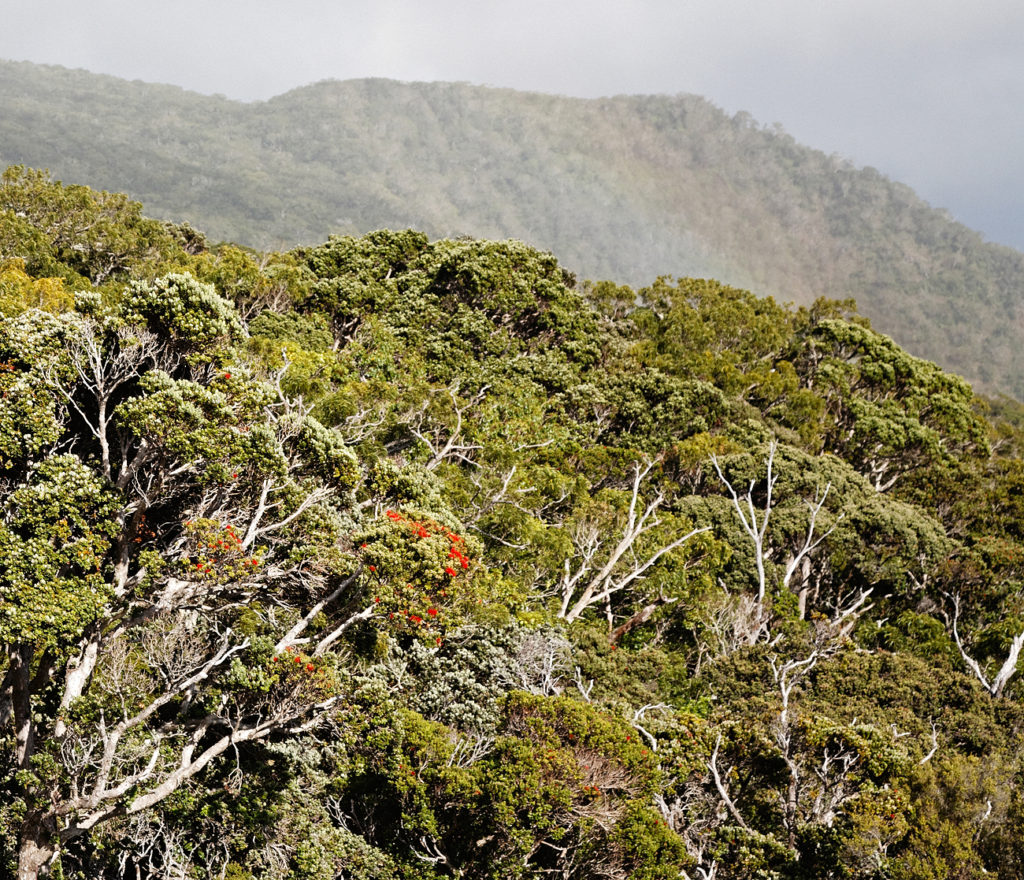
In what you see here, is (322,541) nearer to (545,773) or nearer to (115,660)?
(115,660)

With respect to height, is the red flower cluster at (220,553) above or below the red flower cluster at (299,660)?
above

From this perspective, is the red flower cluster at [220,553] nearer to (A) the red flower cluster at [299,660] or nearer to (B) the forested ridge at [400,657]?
(B) the forested ridge at [400,657]

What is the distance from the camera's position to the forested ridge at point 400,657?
11.0m

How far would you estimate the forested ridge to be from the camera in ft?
36.1

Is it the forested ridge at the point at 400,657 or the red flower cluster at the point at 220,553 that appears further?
the red flower cluster at the point at 220,553

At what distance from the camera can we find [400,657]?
1547 centimetres

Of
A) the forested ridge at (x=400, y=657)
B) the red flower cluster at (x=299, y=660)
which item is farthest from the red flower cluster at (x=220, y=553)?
the red flower cluster at (x=299, y=660)

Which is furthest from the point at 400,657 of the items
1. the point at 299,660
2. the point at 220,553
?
the point at 220,553

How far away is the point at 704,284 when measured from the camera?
159 feet

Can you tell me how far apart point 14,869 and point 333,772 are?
503 cm

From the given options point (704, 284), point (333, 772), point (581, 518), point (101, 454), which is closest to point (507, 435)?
point (581, 518)

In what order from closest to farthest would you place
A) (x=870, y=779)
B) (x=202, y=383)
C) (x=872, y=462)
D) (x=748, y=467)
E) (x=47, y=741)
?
(x=47, y=741) < (x=202, y=383) < (x=870, y=779) < (x=748, y=467) < (x=872, y=462)

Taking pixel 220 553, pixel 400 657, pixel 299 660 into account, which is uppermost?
pixel 220 553

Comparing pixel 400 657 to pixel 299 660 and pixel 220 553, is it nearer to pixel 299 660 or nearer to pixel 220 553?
pixel 299 660
